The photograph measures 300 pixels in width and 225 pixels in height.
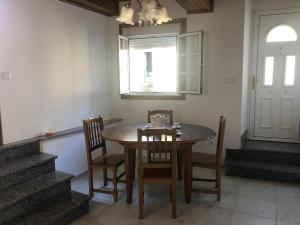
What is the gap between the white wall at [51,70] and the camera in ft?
10.2

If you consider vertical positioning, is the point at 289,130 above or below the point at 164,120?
below

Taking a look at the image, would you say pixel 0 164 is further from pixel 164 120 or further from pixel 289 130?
pixel 289 130

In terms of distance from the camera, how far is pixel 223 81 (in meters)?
4.20

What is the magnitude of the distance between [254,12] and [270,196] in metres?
2.93

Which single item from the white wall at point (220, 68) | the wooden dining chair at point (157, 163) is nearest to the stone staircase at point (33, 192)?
the wooden dining chair at point (157, 163)

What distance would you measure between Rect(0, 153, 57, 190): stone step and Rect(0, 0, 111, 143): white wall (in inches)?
12.6

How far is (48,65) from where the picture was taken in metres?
3.58

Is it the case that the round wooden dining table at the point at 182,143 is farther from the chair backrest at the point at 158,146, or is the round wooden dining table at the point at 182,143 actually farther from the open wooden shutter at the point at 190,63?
the open wooden shutter at the point at 190,63

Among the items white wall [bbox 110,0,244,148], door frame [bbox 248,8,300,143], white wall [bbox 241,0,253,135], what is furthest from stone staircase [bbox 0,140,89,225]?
door frame [bbox 248,8,300,143]

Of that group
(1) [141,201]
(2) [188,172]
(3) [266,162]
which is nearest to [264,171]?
(3) [266,162]

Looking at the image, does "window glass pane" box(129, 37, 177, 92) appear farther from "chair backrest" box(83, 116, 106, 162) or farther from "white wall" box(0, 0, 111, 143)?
"chair backrest" box(83, 116, 106, 162)

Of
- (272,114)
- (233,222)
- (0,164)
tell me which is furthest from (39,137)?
(272,114)

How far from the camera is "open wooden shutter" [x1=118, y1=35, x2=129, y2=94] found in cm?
452

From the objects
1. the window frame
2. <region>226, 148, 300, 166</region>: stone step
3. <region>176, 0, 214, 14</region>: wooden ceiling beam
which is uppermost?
<region>176, 0, 214, 14</region>: wooden ceiling beam
